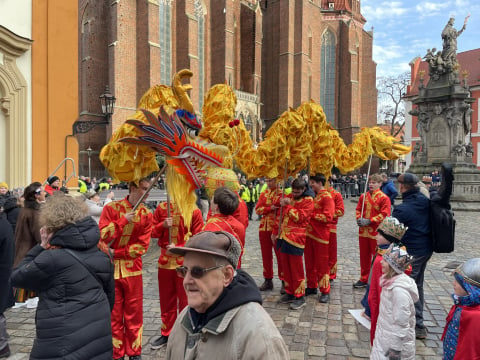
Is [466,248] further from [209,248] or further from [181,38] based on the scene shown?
[181,38]

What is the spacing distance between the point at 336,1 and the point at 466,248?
37.9 meters

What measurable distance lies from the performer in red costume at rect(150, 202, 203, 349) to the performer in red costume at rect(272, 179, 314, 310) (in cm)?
164

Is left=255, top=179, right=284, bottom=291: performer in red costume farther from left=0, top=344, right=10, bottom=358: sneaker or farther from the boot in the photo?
left=0, top=344, right=10, bottom=358: sneaker

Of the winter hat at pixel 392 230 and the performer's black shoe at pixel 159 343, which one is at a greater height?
the winter hat at pixel 392 230

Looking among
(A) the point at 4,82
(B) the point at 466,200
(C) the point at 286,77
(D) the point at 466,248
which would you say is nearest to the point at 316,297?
(D) the point at 466,248

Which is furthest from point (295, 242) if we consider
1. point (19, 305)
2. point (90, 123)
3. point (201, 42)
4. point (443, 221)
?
point (201, 42)

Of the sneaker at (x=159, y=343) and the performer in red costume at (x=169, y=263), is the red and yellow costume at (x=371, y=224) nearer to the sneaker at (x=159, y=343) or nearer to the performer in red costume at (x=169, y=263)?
the performer in red costume at (x=169, y=263)

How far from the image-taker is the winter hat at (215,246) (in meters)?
1.61

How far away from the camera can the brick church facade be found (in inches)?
952

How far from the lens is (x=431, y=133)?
20.3 metres

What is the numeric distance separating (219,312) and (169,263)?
269 cm

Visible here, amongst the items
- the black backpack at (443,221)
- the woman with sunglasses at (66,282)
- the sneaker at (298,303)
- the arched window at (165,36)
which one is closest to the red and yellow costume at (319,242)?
the sneaker at (298,303)

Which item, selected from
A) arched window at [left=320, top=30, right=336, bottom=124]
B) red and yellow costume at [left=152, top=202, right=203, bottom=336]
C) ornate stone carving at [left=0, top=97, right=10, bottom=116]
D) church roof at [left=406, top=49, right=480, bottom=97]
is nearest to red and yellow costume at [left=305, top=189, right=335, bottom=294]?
red and yellow costume at [left=152, top=202, right=203, bottom=336]

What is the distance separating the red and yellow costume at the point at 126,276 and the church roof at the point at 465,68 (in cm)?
3967
